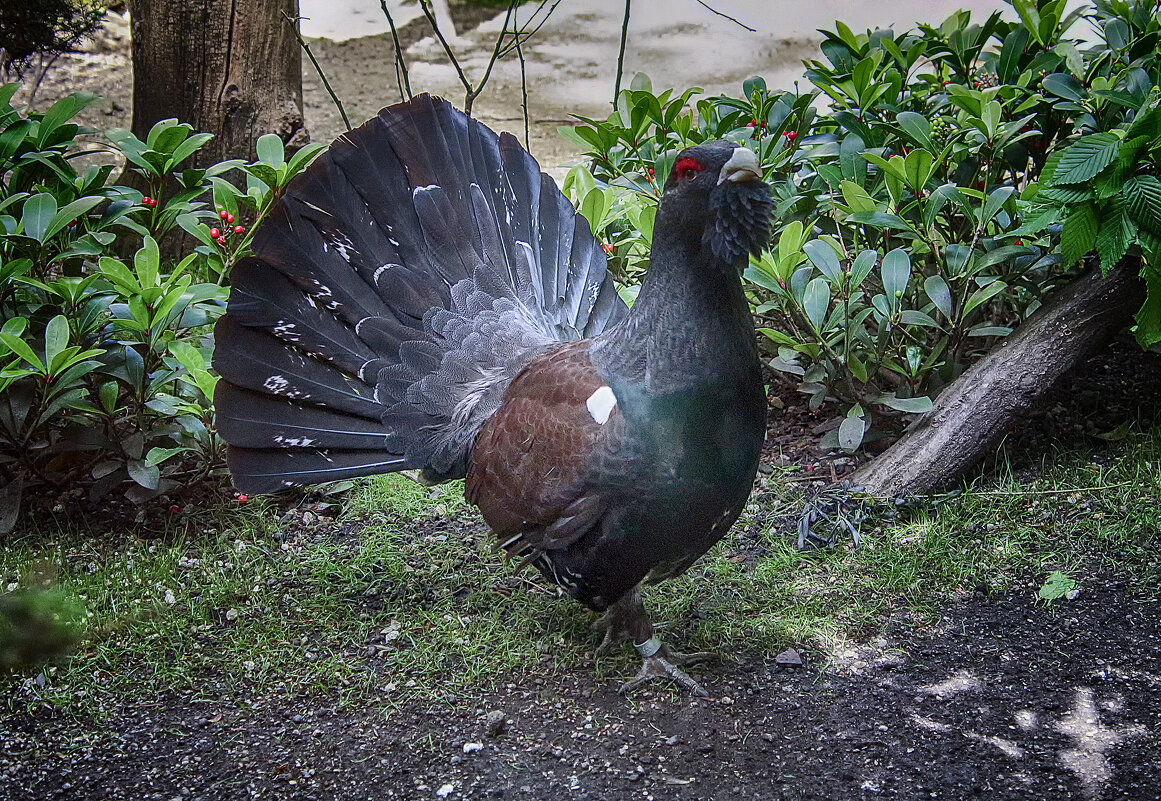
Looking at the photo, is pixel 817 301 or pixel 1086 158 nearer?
pixel 1086 158

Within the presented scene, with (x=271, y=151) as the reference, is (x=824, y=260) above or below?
below

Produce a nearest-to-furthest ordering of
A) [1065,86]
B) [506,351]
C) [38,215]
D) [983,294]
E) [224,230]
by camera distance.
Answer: [506,351], [38,215], [983,294], [1065,86], [224,230]

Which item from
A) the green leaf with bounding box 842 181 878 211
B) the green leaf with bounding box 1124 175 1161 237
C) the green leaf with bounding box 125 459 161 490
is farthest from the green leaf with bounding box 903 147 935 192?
the green leaf with bounding box 125 459 161 490

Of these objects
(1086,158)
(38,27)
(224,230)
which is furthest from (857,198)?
(38,27)

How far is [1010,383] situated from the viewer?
3279mm

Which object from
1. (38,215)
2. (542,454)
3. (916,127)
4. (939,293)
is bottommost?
(542,454)

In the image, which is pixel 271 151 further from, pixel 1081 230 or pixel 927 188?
pixel 1081 230

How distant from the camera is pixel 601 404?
240cm

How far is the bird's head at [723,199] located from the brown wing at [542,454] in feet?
1.51

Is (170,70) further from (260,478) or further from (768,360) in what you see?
(768,360)

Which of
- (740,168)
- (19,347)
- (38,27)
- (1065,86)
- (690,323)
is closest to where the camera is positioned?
(740,168)

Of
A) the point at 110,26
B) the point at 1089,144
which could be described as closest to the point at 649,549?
the point at 1089,144

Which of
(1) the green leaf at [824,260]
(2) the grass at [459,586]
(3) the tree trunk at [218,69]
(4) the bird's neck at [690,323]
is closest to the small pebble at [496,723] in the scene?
(2) the grass at [459,586]

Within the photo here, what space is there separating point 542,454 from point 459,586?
0.84m
